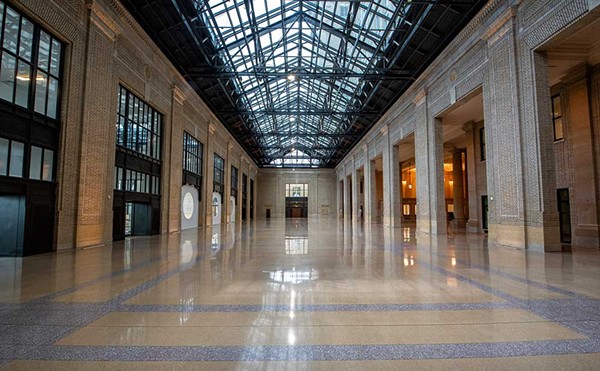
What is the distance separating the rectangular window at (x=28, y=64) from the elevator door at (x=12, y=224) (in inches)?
98.3

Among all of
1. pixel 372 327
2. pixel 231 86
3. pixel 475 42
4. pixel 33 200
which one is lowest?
pixel 372 327

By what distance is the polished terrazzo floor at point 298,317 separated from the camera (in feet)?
9.10

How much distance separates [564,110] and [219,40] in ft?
49.6

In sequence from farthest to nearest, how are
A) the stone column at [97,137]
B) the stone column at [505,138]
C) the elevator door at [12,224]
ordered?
1. the stone column at [505,138]
2. the stone column at [97,137]
3. the elevator door at [12,224]

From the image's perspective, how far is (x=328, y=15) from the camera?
51.1 ft

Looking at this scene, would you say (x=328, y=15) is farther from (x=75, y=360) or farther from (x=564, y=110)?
(x=75, y=360)

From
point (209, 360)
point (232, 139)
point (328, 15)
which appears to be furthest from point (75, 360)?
point (232, 139)

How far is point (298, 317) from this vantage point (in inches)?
150

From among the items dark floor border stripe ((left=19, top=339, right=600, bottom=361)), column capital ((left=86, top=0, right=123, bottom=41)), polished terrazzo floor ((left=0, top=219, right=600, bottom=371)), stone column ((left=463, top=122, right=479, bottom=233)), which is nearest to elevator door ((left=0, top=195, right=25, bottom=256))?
polished terrazzo floor ((left=0, top=219, right=600, bottom=371))

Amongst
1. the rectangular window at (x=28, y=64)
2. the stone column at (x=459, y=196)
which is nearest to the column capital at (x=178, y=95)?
the rectangular window at (x=28, y=64)

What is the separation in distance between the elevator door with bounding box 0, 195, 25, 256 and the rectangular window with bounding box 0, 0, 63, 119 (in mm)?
2496

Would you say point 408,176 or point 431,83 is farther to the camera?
point 408,176

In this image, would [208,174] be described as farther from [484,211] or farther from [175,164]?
[484,211]

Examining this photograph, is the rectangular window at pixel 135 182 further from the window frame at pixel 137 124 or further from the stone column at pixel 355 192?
the stone column at pixel 355 192
